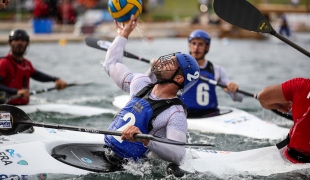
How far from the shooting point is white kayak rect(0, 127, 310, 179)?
16.7 ft

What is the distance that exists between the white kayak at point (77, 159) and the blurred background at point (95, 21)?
14.5 m

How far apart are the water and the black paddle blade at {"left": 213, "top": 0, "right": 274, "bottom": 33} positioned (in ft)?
3.11

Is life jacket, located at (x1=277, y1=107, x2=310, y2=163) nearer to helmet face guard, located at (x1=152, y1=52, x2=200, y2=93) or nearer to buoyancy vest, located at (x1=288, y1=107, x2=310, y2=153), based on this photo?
buoyancy vest, located at (x1=288, y1=107, x2=310, y2=153)

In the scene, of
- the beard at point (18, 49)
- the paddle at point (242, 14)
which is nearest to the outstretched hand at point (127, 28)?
the paddle at point (242, 14)

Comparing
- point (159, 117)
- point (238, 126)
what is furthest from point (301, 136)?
point (238, 126)

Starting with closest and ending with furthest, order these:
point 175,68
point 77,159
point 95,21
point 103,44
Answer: point 175,68 < point 77,159 < point 103,44 < point 95,21

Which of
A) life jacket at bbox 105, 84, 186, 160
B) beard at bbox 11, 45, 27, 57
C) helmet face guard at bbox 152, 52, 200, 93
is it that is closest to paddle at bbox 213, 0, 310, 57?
helmet face guard at bbox 152, 52, 200, 93

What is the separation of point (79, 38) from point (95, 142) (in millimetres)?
15692

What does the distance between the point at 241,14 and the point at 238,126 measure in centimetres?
239

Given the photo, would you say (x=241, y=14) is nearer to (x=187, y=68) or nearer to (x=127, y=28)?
(x=127, y=28)

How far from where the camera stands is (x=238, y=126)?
8141 millimetres

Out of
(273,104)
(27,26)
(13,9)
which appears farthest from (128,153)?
(13,9)

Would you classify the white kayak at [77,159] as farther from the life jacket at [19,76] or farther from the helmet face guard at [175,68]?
the life jacket at [19,76]

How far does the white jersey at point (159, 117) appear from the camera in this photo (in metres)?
4.92
